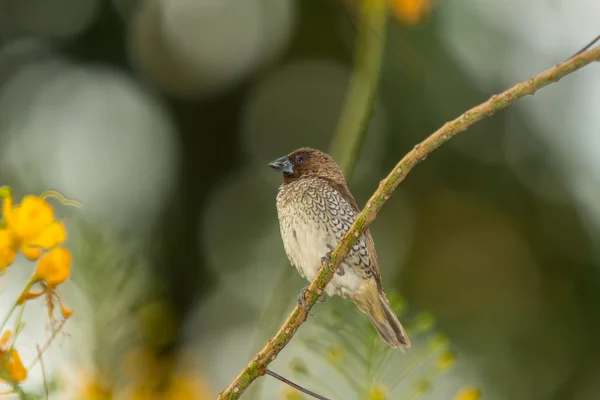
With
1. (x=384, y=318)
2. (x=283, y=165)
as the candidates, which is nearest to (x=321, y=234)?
(x=283, y=165)

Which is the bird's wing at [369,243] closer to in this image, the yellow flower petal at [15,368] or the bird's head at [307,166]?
the bird's head at [307,166]

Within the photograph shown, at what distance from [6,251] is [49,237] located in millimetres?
107

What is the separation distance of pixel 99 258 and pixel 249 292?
551 centimetres

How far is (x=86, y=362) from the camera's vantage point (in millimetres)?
2521

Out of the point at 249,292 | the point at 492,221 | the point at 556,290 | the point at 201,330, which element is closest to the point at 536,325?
the point at 556,290

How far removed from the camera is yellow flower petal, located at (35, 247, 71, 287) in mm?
1854

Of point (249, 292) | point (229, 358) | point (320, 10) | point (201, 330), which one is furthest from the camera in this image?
point (320, 10)

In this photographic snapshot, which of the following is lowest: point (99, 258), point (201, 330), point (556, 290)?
point (99, 258)

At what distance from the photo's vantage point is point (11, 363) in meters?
1.75

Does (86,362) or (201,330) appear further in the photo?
(201,330)

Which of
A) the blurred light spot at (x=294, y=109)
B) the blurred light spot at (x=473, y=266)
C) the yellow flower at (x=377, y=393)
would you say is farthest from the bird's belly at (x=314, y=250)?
the blurred light spot at (x=294, y=109)

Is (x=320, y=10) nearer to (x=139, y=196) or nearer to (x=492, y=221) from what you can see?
(x=492, y=221)

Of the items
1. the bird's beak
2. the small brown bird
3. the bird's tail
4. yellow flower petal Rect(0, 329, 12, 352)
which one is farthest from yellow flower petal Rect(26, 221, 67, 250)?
the bird's beak

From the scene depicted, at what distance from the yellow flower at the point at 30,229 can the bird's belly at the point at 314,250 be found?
7.12 feet
